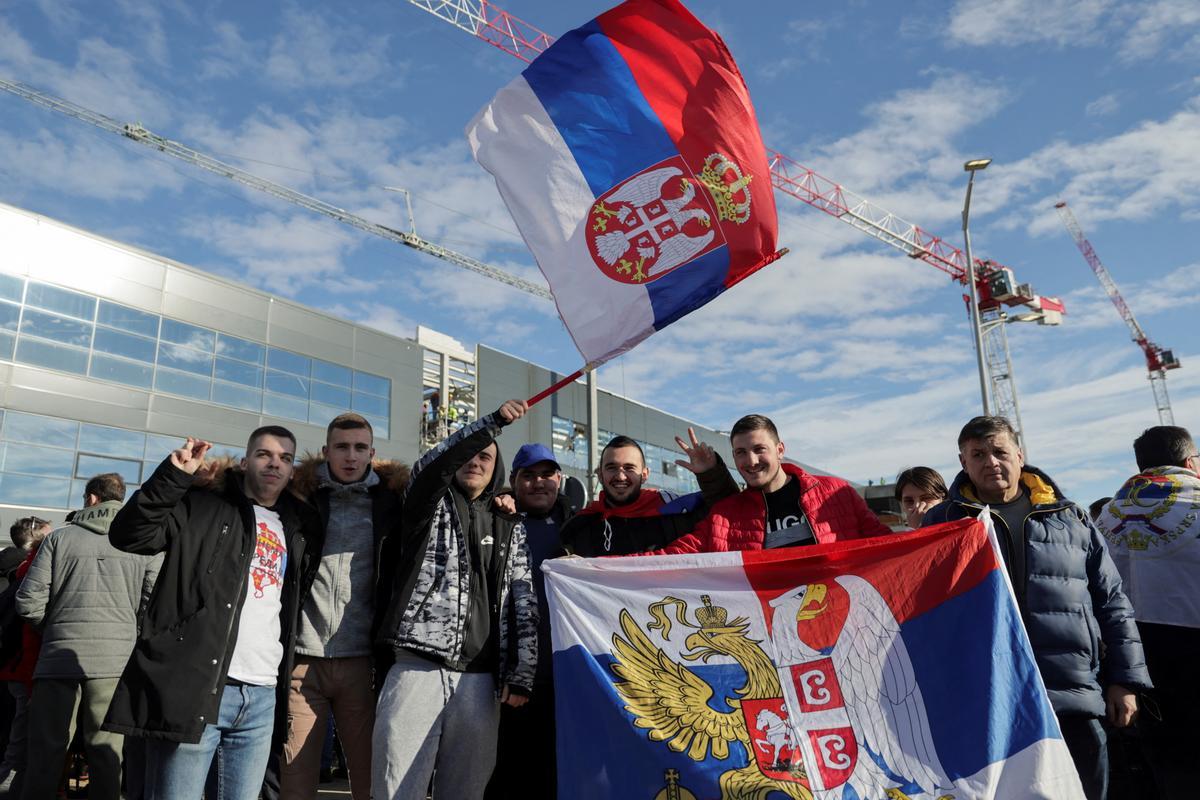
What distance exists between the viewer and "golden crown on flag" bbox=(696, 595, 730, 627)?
3.72 metres

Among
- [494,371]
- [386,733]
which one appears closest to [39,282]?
[494,371]

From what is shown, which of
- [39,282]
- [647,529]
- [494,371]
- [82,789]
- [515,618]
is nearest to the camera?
[515,618]

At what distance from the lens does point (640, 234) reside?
453cm

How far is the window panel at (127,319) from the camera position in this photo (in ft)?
75.7

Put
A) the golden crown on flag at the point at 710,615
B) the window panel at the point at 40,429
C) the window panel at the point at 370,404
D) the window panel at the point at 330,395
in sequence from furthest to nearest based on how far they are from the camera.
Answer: the window panel at the point at 370,404, the window panel at the point at 330,395, the window panel at the point at 40,429, the golden crown on flag at the point at 710,615

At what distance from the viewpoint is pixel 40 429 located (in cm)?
2141

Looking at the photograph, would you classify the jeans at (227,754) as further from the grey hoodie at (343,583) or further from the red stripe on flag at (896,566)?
the red stripe on flag at (896,566)

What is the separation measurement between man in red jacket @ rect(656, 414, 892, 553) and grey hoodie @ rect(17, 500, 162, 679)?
3.78 metres

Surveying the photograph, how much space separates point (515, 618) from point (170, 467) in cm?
168

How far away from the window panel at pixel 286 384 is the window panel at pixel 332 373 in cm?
64

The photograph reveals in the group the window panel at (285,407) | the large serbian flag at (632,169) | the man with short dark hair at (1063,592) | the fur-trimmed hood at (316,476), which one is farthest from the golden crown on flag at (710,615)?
the window panel at (285,407)

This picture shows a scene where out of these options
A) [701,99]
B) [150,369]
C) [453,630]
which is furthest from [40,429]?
[701,99]

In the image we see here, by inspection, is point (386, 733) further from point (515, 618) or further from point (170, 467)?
point (170, 467)

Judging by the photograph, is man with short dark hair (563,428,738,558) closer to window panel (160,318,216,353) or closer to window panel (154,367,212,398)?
window panel (154,367,212,398)
